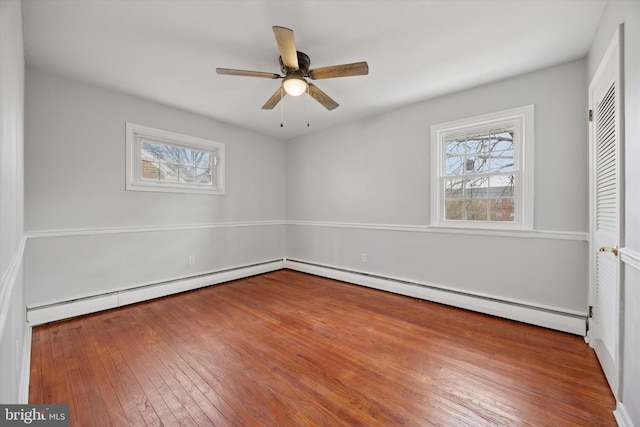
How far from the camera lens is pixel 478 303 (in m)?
2.82

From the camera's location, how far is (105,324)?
2.56 meters

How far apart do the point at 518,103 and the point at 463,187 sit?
0.96 m

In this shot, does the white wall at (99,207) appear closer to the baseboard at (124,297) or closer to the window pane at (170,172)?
the baseboard at (124,297)

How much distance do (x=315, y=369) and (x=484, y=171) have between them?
264 centimetres

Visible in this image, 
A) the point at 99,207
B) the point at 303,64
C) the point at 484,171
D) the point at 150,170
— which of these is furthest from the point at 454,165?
the point at 99,207

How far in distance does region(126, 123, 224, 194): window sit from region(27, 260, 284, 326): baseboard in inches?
48.1

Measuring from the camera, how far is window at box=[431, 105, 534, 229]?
260 cm

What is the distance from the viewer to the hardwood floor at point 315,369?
4.77 ft

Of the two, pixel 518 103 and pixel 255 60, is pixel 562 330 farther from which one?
pixel 255 60

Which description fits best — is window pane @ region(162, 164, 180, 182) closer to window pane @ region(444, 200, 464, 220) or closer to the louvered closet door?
window pane @ region(444, 200, 464, 220)

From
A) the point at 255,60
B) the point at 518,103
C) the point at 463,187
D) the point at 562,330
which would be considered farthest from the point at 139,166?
the point at 562,330

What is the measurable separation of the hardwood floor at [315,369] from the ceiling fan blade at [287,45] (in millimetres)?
2220

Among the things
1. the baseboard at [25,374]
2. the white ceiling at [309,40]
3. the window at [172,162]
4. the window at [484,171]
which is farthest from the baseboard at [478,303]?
the baseboard at [25,374]

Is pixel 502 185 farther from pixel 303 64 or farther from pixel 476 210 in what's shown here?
pixel 303 64
